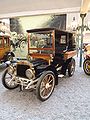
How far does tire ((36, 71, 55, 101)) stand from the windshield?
896 mm

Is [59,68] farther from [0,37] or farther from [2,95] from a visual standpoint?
[0,37]

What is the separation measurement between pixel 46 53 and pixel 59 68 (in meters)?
0.63

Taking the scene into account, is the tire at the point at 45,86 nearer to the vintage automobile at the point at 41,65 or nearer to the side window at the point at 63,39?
the vintage automobile at the point at 41,65

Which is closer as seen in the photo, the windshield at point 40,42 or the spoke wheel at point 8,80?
the spoke wheel at point 8,80

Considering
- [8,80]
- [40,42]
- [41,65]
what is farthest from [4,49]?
[41,65]

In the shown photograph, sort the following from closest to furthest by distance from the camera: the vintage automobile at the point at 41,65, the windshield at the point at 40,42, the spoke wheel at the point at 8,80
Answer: the vintage automobile at the point at 41,65 < the spoke wheel at the point at 8,80 < the windshield at the point at 40,42

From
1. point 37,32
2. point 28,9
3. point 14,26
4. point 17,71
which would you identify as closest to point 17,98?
point 17,71

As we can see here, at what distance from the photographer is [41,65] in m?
3.53

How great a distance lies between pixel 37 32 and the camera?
400 centimetres

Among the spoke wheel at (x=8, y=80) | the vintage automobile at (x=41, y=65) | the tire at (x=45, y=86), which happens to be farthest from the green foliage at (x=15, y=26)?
the tire at (x=45, y=86)

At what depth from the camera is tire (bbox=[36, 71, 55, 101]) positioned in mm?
2949

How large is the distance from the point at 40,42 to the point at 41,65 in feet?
3.29

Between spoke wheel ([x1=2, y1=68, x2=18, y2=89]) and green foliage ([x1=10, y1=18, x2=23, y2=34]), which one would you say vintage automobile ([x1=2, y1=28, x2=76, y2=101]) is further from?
green foliage ([x1=10, y1=18, x2=23, y2=34])

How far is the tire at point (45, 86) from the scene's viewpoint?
2.95m
